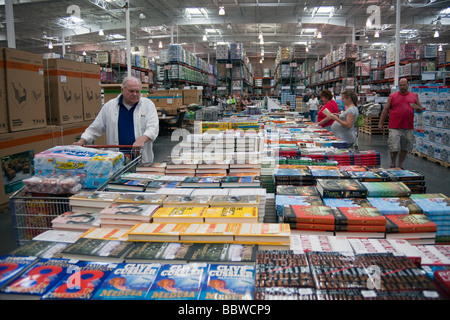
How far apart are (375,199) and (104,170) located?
1.89m

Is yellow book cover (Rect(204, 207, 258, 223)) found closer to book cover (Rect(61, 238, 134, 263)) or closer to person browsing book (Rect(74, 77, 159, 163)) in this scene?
book cover (Rect(61, 238, 134, 263))

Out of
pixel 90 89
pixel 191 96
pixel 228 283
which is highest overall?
pixel 191 96

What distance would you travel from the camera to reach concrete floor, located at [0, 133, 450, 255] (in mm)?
4008

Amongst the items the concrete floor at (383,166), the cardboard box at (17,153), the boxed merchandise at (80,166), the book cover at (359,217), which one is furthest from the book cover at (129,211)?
the cardboard box at (17,153)

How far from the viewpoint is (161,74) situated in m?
13.9

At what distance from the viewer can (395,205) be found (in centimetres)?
206

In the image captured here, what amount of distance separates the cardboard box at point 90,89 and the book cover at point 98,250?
5790mm

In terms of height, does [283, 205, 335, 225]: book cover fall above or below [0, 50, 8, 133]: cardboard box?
below

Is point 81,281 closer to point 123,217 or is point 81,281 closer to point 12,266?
point 12,266

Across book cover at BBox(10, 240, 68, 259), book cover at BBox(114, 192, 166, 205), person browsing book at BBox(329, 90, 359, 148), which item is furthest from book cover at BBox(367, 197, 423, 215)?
person browsing book at BBox(329, 90, 359, 148)

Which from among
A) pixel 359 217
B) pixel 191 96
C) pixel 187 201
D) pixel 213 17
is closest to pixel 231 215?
pixel 187 201

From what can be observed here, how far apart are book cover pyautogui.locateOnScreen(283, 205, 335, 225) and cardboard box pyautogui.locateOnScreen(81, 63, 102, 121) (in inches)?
233

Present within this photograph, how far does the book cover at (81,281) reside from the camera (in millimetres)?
1214

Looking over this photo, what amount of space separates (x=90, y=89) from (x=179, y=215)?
593 cm
